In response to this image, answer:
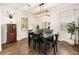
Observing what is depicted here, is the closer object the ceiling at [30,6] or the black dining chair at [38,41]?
the ceiling at [30,6]

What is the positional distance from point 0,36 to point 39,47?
43.2 inches

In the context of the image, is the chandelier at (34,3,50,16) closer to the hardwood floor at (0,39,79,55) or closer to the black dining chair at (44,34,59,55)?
the black dining chair at (44,34,59,55)

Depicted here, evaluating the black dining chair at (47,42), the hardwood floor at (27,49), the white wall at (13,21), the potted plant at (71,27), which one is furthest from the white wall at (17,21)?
the potted plant at (71,27)

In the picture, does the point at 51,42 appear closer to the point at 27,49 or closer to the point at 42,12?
the point at 27,49

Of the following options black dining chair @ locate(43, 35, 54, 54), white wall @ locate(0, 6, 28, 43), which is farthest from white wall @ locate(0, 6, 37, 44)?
black dining chair @ locate(43, 35, 54, 54)

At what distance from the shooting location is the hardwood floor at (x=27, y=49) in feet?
8.96

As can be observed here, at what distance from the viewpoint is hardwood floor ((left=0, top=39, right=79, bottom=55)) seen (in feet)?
8.96

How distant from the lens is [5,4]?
2.65m

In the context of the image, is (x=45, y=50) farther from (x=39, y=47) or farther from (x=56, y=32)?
(x=56, y=32)

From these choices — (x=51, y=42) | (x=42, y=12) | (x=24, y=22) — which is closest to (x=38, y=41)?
(x=51, y=42)

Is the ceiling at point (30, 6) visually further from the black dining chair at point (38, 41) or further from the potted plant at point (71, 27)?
the black dining chair at point (38, 41)

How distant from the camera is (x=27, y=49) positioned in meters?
2.80

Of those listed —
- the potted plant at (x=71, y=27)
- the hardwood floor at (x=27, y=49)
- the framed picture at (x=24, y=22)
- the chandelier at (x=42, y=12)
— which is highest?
the chandelier at (x=42, y=12)
